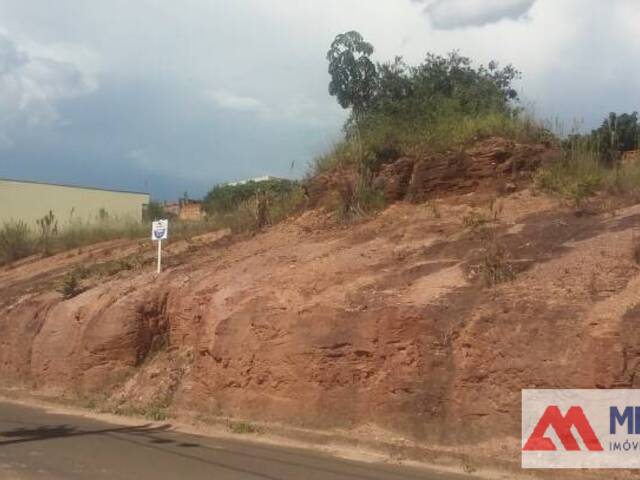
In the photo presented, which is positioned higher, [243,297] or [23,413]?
[243,297]

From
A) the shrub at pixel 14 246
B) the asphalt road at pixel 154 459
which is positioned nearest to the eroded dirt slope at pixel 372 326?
the asphalt road at pixel 154 459

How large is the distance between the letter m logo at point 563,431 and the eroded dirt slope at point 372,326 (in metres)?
0.26

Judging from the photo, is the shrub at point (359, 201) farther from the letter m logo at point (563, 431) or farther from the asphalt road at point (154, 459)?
the letter m logo at point (563, 431)

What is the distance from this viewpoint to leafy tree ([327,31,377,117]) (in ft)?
70.9

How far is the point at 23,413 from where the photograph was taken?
47.6 ft

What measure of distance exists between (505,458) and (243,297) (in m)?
6.21

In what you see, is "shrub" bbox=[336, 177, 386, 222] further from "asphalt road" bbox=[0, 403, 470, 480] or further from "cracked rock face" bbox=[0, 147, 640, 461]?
"asphalt road" bbox=[0, 403, 470, 480]

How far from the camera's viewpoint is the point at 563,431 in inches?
359

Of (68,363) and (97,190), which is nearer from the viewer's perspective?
(68,363)

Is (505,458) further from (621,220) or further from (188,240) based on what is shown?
(188,240)

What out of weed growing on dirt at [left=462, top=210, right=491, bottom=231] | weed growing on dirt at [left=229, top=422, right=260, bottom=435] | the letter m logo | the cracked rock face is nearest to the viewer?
the letter m logo

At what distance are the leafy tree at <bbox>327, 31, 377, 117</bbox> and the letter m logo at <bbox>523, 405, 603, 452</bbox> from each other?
13.5 meters

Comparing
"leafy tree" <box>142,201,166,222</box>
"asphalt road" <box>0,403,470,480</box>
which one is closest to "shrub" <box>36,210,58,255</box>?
"leafy tree" <box>142,201,166,222</box>

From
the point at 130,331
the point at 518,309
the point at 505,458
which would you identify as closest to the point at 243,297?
the point at 130,331
